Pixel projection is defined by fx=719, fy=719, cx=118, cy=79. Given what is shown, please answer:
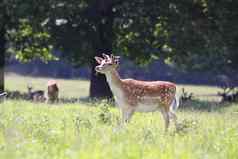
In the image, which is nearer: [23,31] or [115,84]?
[115,84]

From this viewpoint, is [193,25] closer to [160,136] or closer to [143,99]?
[143,99]

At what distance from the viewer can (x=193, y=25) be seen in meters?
28.6

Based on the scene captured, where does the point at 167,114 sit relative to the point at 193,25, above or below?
below

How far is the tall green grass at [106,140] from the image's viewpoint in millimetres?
8828

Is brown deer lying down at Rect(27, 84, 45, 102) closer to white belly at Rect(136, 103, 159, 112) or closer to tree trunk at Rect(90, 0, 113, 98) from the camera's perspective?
tree trunk at Rect(90, 0, 113, 98)

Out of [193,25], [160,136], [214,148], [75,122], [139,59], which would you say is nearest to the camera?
[214,148]

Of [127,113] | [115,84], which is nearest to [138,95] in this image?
[127,113]

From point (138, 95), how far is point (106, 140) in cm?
360

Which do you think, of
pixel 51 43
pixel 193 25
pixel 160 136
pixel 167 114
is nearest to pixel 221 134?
pixel 160 136

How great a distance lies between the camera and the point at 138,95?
525 inches

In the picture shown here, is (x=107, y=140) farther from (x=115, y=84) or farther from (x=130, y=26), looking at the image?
(x=130, y=26)

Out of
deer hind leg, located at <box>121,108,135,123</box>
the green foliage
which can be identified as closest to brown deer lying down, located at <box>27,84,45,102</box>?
the green foliage

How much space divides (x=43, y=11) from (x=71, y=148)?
2020 cm

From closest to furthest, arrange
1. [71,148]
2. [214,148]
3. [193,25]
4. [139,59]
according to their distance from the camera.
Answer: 1. [71,148]
2. [214,148]
3. [193,25]
4. [139,59]
